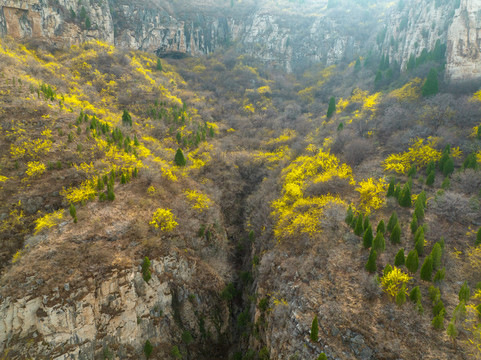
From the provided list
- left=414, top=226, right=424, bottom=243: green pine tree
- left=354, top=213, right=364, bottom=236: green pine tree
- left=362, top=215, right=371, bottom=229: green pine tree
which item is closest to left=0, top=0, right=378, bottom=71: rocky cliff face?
left=354, top=213, right=364, bottom=236: green pine tree

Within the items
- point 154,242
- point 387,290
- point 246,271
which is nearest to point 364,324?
point 387,290

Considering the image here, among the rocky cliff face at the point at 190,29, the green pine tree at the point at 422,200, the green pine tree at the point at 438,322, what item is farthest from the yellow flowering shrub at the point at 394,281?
the rocky cliff face at the point at 190,29

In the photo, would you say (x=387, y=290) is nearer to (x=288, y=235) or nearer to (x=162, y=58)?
(x=288, y=235)

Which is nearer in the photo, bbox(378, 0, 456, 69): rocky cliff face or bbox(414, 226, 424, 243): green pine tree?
bbox(414, 226, 424, 243): green pine tree

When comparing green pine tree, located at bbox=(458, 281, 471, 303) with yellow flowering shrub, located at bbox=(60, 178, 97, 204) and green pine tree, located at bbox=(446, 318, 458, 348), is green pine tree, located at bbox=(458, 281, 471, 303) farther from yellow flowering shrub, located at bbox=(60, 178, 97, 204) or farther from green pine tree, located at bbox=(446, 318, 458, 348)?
yellow flowering shrub, located at bbox=(60, 178, 97, 204)

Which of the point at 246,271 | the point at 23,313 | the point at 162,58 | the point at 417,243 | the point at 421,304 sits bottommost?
the point at 246,271

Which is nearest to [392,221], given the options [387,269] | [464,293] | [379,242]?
[379,242]
